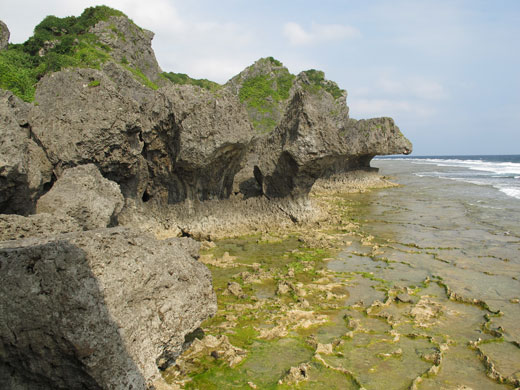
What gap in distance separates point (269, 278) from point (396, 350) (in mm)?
3375

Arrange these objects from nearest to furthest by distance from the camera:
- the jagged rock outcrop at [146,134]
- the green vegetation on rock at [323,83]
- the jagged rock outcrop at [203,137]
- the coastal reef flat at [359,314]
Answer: the coastal reef flat at [359,314], the jagged rock outcrop at [146,134], the jagged rock outcrop at [203,137], the green vegetation on rock at [323,83]

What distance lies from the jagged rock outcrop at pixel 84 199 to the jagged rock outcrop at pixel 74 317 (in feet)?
10.6

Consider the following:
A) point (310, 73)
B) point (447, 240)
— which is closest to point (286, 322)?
point (447, 240)

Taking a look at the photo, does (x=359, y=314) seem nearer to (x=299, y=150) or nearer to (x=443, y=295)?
(x=443, y=295)

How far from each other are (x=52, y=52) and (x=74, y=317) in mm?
19062

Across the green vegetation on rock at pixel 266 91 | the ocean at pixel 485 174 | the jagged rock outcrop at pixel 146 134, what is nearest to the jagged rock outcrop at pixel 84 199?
the jagged rock outcrop at pixel 146 134

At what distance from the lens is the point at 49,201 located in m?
6.61

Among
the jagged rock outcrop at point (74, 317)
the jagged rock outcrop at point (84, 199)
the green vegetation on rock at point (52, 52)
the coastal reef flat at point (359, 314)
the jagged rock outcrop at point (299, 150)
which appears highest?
the green vegetation on rock at point (52, 52)

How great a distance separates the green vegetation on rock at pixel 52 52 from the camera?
11.7 meters

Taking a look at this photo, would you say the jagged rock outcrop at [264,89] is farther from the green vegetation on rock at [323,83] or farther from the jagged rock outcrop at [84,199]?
the jagged rock outcrop at [84,199]

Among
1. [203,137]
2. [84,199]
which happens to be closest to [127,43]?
[203,137]

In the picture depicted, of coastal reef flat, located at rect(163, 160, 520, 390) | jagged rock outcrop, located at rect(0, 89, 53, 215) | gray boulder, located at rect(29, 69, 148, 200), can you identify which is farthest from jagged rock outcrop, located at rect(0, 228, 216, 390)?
gray boulder, located at rect(29, 69, 148, 200)

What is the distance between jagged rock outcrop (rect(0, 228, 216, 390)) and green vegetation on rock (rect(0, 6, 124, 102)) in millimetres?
9911

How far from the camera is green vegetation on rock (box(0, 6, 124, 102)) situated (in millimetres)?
11656
